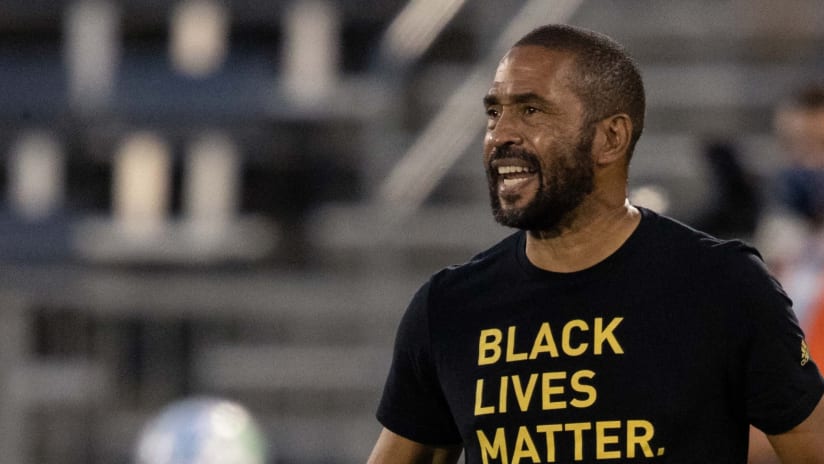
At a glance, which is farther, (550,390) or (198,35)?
(198,35)

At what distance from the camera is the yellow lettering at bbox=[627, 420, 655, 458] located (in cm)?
318

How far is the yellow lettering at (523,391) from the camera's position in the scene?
3.28m

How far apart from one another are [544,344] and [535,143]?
363mm

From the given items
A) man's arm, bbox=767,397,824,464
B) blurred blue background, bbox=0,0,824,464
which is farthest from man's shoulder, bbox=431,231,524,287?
blurred blue background, bbox=0,0,824,464

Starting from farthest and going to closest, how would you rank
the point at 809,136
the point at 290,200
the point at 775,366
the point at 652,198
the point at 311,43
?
the point at 311,43 → the point at 290,200 → the point at 652,198 → the point at 809,136 → the point at 775,366

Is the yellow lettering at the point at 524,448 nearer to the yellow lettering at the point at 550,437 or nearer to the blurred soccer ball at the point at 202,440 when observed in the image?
the yellow lettering at the point at 550,437

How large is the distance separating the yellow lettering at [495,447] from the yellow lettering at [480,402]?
35 millimetres

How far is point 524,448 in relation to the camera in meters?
3.26

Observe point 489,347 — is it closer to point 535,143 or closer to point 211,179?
point 535,143

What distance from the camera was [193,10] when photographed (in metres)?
11.6

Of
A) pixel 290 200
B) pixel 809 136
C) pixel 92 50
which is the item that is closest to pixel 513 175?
pixel 809 136

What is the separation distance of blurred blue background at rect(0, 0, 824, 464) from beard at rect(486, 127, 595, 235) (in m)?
4.88

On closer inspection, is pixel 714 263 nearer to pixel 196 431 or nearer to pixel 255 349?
pixel 196 431

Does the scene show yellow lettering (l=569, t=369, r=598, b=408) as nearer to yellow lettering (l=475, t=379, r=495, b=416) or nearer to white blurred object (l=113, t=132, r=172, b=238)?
yellow lettering (l=475, t=379, r=495, b=416)
